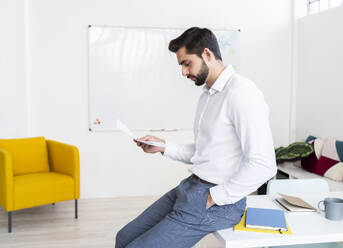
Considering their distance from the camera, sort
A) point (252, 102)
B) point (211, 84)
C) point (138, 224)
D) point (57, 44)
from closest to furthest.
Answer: point (252, 102)
point (211, 84)
point (138, 224)
point (57, 44)

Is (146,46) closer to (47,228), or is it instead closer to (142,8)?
(142,8)

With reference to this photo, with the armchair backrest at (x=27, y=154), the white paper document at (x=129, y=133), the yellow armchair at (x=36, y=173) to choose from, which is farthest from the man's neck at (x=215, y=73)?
the armchair backrest at (x=27, y=154)

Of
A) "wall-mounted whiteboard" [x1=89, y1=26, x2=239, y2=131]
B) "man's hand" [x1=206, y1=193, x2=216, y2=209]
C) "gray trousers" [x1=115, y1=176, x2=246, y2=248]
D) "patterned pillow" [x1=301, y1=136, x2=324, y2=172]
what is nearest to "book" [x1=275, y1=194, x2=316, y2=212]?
"gray trousers" [x1=115, y1=176, x2=246, y2=248]

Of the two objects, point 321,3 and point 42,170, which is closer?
point 42,170

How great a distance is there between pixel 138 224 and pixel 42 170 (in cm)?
246

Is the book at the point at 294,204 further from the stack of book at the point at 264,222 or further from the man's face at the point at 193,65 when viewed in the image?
the man's face at the point at 193,65

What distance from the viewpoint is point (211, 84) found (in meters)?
1.56

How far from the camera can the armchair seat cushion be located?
3.25 meters

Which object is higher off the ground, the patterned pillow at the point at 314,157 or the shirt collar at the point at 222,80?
the shirt collar at the point at 222,80

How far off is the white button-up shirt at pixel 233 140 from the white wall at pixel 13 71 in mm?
2943

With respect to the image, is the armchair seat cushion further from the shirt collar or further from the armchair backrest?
the shirt collar

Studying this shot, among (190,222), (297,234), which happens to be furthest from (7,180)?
(297,234)

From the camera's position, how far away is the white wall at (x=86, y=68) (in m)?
4.12

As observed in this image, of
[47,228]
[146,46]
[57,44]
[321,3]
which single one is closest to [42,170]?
[47,228]
